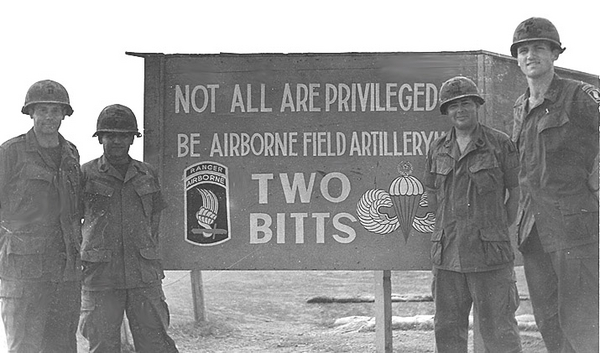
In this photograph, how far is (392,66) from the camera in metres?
6.38

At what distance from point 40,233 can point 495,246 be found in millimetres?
2885

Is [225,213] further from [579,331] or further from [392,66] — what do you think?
[579,331]

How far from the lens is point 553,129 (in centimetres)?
499

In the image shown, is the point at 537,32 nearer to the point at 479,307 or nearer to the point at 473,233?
the point at 473,233

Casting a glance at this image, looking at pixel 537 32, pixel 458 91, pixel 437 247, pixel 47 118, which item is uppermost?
pixel 537 32

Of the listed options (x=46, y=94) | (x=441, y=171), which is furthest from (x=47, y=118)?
(x=441, y=171)

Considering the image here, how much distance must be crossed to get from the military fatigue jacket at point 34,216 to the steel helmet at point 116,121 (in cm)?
39

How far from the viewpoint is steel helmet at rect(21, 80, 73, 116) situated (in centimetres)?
546

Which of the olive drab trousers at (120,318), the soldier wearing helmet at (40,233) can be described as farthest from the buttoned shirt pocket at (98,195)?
the olive drab trousers at (120,318)

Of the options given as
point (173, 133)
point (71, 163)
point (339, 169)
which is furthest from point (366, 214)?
point (71, 163)

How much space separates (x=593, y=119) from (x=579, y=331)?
4.11ft

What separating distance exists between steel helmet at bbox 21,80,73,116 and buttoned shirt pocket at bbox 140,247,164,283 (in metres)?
1.10

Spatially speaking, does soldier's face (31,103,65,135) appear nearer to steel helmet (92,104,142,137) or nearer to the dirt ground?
steel helmet (92,104,142,137)

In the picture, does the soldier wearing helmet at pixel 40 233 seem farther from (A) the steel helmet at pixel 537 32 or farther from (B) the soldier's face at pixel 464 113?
(A) the steel helmet at pixel 537 32
